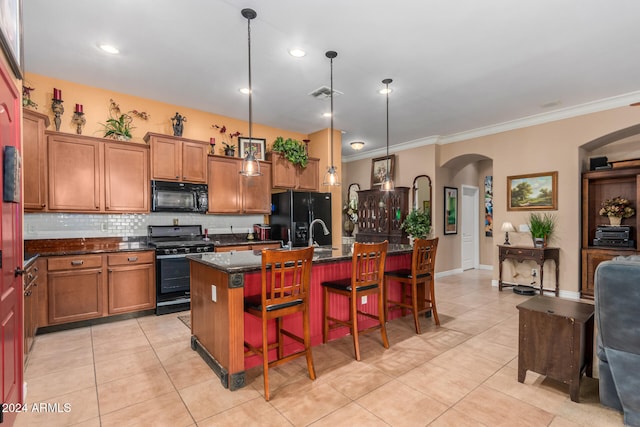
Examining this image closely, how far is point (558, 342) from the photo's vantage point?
219 cm

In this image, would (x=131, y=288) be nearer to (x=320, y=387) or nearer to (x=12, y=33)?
(x=320, y=387)

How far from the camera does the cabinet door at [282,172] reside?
215 inches

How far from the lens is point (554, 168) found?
5098 millimetres

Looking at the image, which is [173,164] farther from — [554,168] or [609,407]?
[554,168]

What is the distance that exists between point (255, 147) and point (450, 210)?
433 cm

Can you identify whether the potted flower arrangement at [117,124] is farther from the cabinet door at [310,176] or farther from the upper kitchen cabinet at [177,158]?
the cabinet door at [310,176]

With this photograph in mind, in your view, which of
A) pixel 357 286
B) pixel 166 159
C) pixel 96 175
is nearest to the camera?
pixel 357 286

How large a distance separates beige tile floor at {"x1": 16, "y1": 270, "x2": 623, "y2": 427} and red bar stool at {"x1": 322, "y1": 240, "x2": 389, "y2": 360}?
0.21 metres

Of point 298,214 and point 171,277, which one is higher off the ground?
point 298,214

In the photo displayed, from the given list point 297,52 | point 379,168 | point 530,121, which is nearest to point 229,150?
point 297,52

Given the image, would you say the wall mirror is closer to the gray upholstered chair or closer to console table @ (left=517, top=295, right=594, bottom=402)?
console table @ (left=517, top=295, right=594, bottom=402)

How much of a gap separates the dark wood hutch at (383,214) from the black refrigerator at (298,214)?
1.82 metres

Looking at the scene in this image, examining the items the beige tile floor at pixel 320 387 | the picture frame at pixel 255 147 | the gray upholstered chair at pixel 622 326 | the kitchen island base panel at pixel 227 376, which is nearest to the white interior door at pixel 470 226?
the beige tile floor at pixel 320 387

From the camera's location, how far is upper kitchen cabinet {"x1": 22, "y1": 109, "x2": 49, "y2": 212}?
330cm
